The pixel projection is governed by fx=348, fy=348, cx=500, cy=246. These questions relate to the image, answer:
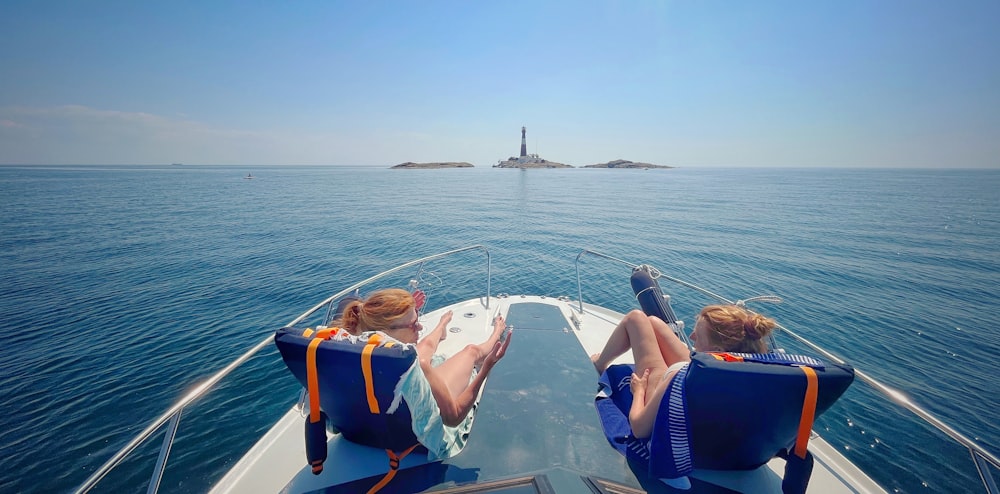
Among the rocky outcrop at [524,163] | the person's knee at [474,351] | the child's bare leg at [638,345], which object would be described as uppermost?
the rocky outcrop at [524,163]

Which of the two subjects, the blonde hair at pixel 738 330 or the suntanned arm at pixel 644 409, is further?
the blonde hair at pixel 738 330

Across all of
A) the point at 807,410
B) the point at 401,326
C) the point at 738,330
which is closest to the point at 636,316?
the point at 738,330

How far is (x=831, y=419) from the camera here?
5.71 m

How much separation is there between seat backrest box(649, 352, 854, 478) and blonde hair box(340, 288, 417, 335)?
179 centimetres

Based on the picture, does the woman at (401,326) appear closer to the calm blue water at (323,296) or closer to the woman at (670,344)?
the woman at (670,344)

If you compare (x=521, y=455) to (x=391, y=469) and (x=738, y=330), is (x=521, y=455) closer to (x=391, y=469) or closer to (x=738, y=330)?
(x=391, y=469)

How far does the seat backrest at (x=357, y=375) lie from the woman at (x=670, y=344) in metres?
1.55

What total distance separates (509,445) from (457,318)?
2.84 metres

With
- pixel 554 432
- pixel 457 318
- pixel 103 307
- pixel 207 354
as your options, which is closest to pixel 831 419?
pixel 554 432

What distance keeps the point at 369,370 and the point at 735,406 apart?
2037mm

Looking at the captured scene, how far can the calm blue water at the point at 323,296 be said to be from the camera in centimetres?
511

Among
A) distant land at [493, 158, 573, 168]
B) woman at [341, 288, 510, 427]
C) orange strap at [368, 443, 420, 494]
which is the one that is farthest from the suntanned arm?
distant land at [493, 158, 573, 168]

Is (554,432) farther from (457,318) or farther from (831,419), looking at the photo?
(831,419)

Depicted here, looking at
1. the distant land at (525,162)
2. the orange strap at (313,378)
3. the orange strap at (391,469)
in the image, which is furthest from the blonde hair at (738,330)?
the distant land at (525,162)
